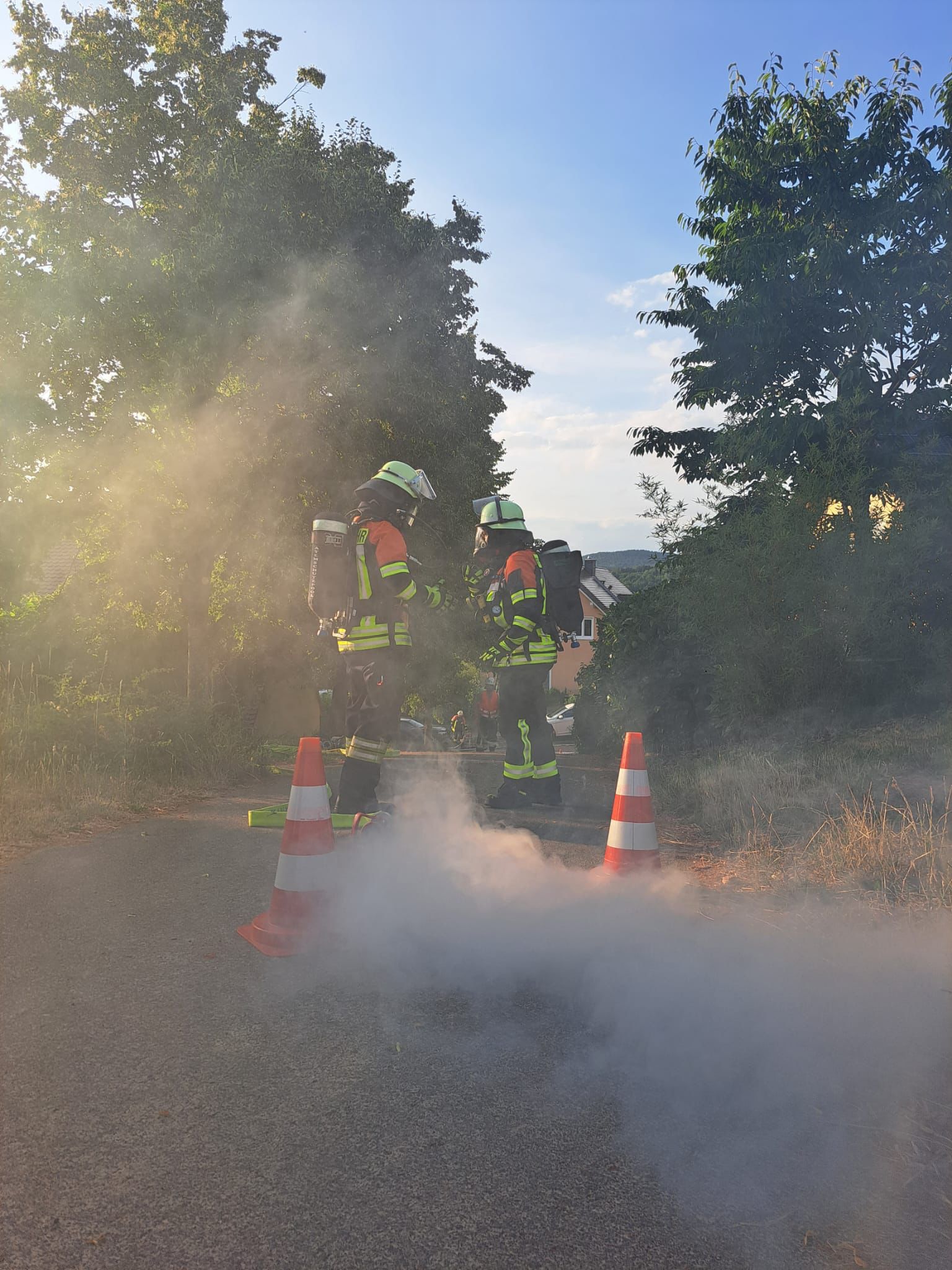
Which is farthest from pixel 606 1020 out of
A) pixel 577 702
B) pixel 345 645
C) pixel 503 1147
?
pixel 577 702

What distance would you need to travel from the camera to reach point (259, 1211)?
1983mm

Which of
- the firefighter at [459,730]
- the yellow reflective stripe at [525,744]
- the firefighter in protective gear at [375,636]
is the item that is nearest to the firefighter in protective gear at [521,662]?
the yellow reflective stripe at [525,744]

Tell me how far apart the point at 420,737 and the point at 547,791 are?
85.7ft

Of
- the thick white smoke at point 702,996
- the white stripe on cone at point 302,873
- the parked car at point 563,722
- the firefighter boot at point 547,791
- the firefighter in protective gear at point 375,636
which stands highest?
the firefighter in protective gear at point 375,636

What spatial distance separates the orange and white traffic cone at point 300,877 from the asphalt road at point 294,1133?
0.14 meters

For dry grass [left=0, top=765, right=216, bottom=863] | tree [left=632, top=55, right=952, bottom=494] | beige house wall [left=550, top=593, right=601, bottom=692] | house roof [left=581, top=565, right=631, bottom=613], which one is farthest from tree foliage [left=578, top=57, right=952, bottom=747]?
beige house wall [left=550, top=593, right=601, bottom=692]

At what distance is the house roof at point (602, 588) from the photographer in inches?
1976

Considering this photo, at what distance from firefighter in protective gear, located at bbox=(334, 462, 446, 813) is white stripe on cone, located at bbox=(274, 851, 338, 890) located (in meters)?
1.67

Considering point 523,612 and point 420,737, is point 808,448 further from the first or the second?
point 420,737

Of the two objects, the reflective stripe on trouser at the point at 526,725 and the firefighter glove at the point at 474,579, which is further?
the firefighter glove at the point at 474,579

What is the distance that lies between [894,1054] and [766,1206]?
3.20 feet

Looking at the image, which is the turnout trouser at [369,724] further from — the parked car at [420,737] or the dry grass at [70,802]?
the parked car at [420,737]

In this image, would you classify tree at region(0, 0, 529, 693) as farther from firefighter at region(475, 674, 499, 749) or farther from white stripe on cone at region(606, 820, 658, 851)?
white stripe on cone at region(606, 820, 658, 851)

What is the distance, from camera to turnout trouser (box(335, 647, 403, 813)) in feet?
18.4
